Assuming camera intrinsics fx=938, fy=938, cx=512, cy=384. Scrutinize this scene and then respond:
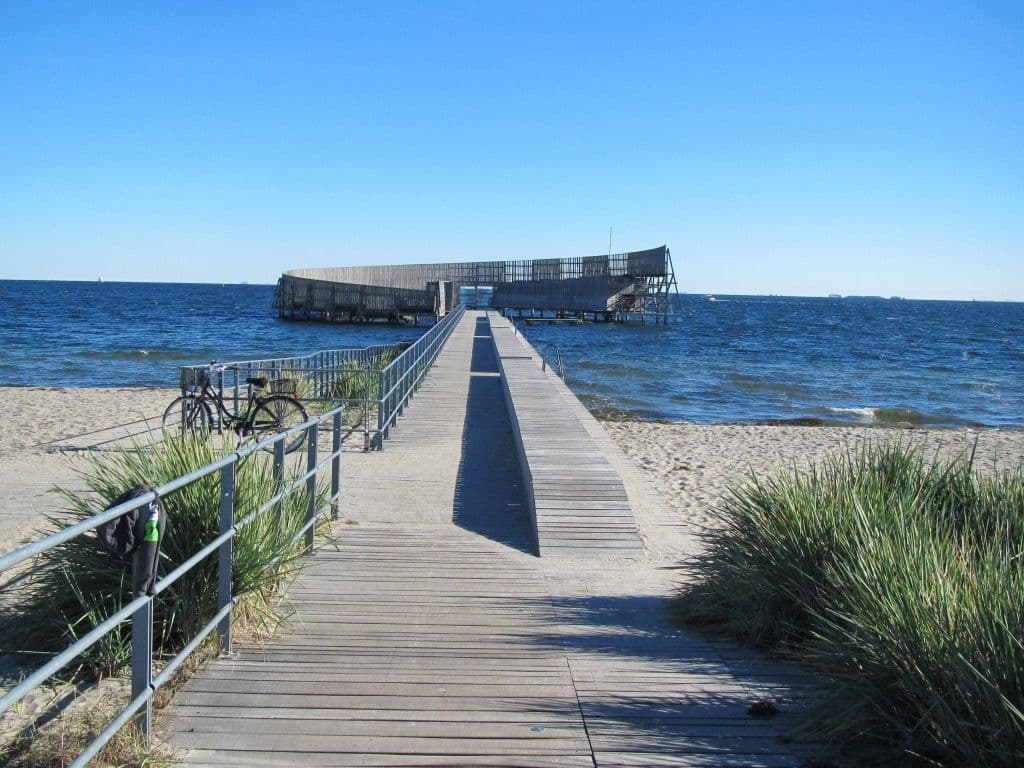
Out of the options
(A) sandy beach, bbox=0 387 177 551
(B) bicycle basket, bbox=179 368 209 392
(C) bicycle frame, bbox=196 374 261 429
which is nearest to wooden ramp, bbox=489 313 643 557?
(A) sandy beach, bbox=0 387 177 551

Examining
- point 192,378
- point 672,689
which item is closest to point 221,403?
point 192,378

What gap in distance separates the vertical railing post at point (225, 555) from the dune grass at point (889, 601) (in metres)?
2.50

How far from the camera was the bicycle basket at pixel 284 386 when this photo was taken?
1287cm

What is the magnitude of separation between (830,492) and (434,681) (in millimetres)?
2552

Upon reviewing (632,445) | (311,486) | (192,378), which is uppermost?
(192,378)

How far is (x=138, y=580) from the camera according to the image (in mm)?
3494

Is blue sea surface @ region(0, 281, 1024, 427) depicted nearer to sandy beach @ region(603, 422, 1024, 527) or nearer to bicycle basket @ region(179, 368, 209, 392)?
sandy beach @ region(603, 422, 1024, 527)

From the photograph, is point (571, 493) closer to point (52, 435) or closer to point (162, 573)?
point (162, 573)

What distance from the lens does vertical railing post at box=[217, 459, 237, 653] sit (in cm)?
439

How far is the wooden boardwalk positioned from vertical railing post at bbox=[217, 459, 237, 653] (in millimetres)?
134

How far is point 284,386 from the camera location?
13938mm

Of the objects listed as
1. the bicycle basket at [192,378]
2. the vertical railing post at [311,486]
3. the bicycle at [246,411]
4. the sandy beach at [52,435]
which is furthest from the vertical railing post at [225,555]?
the bicycle basket at [192,378]

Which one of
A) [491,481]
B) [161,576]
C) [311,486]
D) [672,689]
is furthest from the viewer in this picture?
[491,481]

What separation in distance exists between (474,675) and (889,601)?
185 cm
